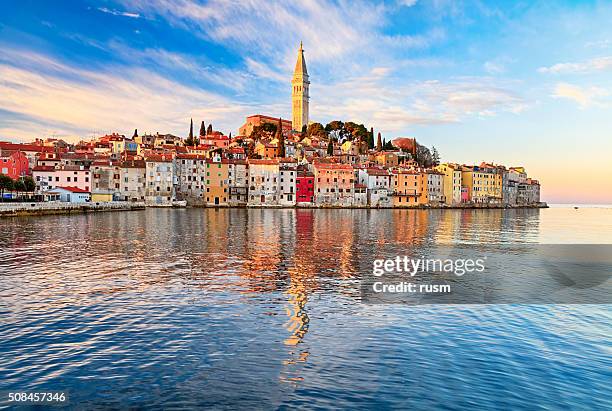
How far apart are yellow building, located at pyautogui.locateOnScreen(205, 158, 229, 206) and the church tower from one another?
75.1m

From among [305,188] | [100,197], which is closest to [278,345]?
[100,197]

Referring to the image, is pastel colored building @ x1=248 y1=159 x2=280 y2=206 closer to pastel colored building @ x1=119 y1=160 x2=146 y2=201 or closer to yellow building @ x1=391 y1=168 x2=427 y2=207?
pastel colored building @ x1=119 y1=160 x2=146 y2=201

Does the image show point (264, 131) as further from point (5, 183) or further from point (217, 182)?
point (5, 183)

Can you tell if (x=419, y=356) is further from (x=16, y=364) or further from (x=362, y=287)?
(x=16, y=364)

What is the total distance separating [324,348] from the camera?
32.2 feet

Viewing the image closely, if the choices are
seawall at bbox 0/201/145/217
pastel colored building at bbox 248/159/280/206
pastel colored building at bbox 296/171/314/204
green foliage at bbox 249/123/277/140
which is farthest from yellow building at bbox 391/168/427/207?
seawall at bbox 0/201/145/217

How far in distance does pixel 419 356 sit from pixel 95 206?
64.9 metres

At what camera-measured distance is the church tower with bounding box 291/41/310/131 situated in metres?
167

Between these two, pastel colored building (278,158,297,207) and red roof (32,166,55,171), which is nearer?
red roof (32,166,55,171)

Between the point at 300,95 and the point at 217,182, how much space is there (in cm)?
8180

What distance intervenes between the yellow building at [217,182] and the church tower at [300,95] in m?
75.1

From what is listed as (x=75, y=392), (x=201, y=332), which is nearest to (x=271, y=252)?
(x=201, y=332)

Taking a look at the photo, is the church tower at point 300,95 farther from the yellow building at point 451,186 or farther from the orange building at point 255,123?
the yellow building at point 451,186

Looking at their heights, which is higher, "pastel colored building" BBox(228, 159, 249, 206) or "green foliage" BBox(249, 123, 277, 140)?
"green foliage" BBox(249, 123, 277, 140)
